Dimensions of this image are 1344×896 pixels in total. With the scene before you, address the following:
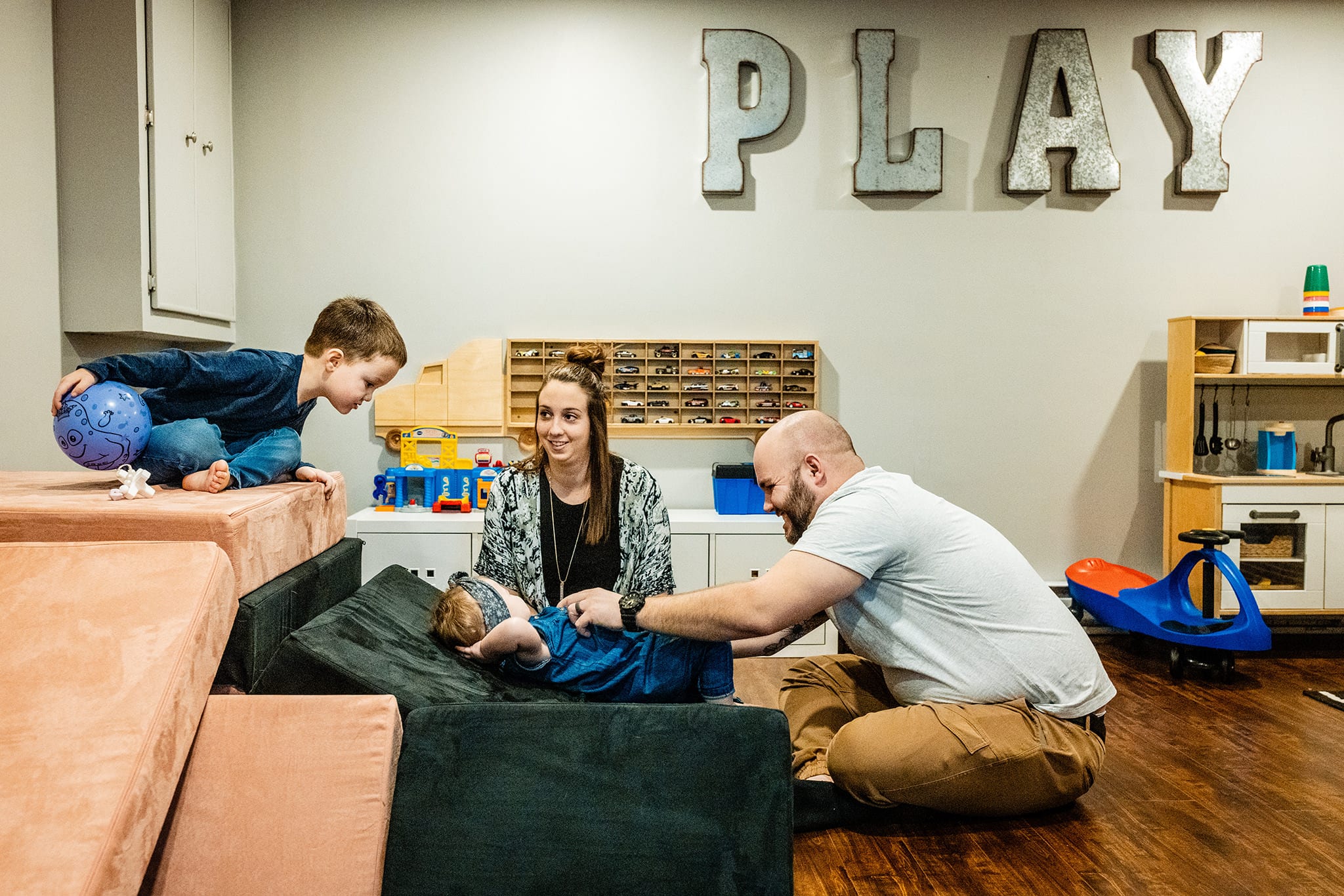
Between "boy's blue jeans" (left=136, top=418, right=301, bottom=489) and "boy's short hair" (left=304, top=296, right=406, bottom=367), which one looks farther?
"boy's short hair" (left=304, top=296, right=406, bottom=367)

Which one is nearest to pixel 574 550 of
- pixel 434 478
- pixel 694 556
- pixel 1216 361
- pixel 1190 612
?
A: pixel 694 556

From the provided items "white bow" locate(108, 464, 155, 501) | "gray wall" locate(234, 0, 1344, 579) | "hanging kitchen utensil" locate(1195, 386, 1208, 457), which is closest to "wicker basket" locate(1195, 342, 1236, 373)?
"hanging kitchen utensil" locate(1195, 386, 1208, 457)

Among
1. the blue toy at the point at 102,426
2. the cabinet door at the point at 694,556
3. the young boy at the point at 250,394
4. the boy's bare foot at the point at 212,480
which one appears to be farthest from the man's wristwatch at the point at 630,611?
the cabinet door at the point at 694,556

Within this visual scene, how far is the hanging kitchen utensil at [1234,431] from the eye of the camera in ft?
15.1

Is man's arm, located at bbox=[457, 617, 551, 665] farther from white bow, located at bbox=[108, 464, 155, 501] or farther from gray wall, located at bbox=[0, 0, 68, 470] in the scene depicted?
gray wall, located at bbox=[0, 0, 68, 470]

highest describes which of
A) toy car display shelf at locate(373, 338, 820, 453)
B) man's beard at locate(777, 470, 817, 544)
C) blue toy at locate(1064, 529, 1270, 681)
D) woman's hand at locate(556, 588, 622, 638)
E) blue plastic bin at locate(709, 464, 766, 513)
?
toy car display shelf at locate(373, 338, 820, 453)

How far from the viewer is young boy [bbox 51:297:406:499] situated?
2344 mm

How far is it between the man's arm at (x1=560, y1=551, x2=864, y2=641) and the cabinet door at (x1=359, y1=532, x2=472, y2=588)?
2.08 m

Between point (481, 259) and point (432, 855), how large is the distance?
344 centimetres

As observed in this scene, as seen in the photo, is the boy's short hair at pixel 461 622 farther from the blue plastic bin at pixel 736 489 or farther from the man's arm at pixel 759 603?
the blue plastic bin at pixel 736 489

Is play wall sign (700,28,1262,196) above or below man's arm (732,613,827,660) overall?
above

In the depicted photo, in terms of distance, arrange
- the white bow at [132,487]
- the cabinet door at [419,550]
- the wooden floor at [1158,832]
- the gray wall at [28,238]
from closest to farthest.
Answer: the wooden floor at [1158,832]
the white bow at [132,487]
the gray wall at [28,238]
the cabinet door at [419,550]

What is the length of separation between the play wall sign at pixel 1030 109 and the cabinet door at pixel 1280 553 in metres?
1.70

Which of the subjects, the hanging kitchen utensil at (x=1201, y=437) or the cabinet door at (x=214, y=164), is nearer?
the cabinet door at (x=214, y=164)
